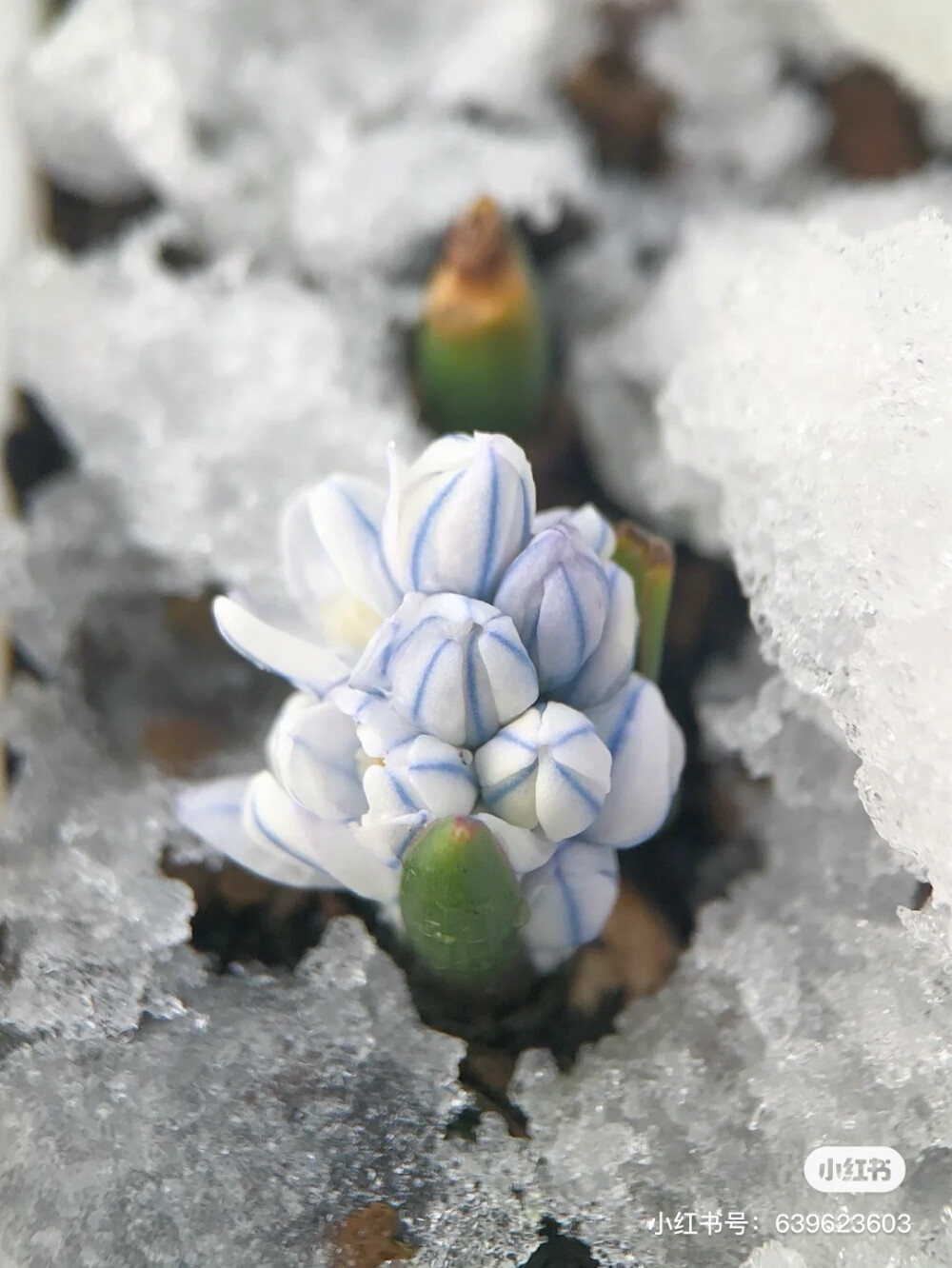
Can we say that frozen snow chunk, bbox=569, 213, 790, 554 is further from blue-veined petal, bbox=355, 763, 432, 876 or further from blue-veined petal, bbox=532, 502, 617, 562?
blue-veined petal, bbox=355, 763, 432, 876

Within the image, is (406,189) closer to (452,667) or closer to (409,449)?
(409,449)

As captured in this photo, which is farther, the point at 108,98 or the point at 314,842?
the point at 108,98

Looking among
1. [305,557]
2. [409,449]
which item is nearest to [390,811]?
[305,557]

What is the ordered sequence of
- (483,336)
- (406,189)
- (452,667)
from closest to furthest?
(452,667) → (483,336) → (406,189)

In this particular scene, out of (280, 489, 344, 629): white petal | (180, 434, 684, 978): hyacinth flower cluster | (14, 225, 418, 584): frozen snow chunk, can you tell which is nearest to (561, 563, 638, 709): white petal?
(180, 434, 684, 978): hyacinth flower cluster

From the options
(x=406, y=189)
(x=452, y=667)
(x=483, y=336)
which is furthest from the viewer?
(x=406, y=189)

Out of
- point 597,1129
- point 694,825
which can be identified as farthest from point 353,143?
point 597,1129

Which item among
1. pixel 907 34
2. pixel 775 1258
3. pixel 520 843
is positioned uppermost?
pixel 907 34

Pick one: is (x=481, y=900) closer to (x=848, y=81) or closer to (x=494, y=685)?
(x=494, y=685)
